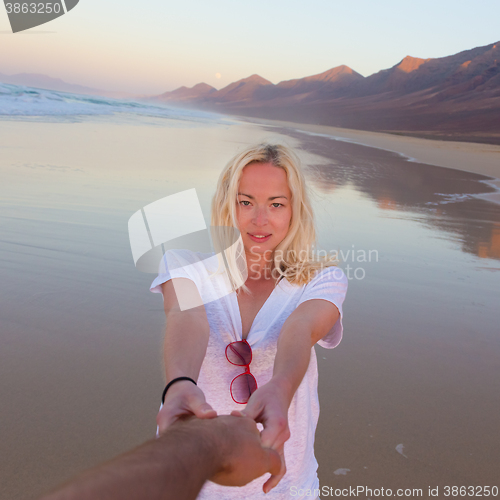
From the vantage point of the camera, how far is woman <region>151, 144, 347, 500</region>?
1216 millimetres

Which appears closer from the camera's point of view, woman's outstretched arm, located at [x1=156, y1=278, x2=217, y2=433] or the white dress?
woman's outstretched arm, located at [x1=156, y1=278, x2=217, y2=433]

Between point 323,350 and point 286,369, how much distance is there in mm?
1730

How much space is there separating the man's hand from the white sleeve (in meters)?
0.60

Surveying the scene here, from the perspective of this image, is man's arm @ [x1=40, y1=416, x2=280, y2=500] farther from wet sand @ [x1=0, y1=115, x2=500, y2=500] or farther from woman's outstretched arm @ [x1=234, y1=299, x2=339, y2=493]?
wet sand @ [x1=0, y1=115, x2=500, y2=500]

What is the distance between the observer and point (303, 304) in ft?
5.06

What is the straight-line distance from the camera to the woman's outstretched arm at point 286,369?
1096 mm

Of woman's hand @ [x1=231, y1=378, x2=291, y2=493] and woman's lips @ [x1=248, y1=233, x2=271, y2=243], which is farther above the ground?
woman's lips @ [x1=248, y1=233, x2=271, y2=243]

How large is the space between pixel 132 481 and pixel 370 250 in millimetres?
4541

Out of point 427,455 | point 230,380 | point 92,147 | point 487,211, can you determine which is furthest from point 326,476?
point 92,147

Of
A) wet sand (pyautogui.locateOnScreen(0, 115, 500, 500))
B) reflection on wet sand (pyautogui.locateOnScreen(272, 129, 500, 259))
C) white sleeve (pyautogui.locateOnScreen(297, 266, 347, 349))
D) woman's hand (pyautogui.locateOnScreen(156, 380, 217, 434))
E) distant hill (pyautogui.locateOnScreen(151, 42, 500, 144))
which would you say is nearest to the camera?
woman's hand (pyautogui.locateOnScreen(156, 380, 217, 434))

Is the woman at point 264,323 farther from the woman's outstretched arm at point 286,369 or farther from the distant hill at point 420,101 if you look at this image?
the distant hill at point 420,101

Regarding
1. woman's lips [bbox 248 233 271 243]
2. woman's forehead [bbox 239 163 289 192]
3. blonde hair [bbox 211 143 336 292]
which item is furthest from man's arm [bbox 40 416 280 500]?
woman's forehead [bbox 239 163 289 192]

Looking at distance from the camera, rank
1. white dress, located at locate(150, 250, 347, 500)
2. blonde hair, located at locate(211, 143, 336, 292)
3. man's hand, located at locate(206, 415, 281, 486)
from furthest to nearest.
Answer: blonde hair, located at locate(211, 143, 336, 292), white dress, located at locate(150, 250, 347, 500), man's hand, located at locate(206, 415, 281, 486)

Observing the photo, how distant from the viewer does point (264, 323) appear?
1.55 m
